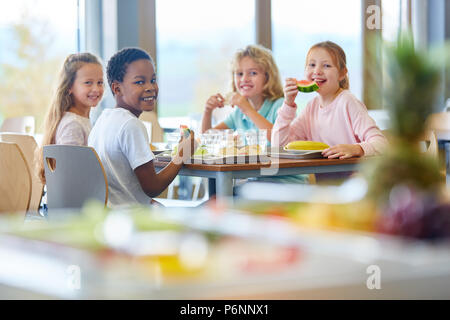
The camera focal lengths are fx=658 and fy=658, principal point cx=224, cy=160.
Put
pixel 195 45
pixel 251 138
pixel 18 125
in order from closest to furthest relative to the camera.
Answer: pixel 251 138 → pixel 18 125 → pixel 195 45

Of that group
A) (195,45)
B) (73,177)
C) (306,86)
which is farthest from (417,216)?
(195,45)

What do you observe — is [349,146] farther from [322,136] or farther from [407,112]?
[407,112]

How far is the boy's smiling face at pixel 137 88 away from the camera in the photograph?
2792mm

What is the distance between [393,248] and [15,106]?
15.7 feet

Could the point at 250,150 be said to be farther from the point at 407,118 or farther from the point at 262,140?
the point at 407,118

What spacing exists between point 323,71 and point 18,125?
8.34ft

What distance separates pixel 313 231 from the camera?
87 centimetres

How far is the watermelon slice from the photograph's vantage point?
3076 mm

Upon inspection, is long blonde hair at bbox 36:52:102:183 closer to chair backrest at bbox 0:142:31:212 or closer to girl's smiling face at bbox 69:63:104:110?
girl's smiling face at bbox 69:63:104:110

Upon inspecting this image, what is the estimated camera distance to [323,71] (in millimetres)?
3234

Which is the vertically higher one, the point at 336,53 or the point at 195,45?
the point at 195,45

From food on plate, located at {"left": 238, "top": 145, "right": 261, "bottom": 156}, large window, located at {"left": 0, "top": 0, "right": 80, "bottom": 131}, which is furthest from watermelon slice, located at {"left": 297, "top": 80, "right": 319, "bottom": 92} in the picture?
large window, located at {"left": 0, "top": 0, "right": 80, "bottom": 131}

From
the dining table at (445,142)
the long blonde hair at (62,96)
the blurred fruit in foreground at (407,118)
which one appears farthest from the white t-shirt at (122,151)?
the dining table at (445,142)

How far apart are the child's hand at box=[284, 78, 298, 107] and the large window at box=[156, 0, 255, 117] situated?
279 centimetres
